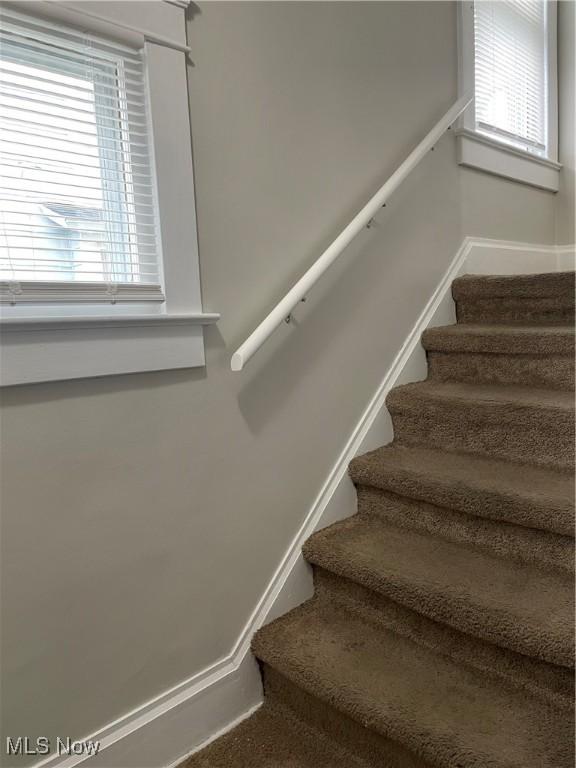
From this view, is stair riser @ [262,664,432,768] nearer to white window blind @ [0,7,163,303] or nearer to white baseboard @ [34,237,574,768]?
white baseboard @ [34,237,574,768]

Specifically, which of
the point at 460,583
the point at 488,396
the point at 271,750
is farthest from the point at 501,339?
the point at 271,750

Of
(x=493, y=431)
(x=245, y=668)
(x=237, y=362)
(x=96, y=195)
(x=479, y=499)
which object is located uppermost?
(x=96, y=195)

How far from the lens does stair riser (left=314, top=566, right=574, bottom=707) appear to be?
1.17 meters

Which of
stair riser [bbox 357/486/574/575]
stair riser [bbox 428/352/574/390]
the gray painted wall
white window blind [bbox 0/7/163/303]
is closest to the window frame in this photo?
white window blind [bbox 0/7/163/303]

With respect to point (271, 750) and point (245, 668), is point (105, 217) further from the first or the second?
point (271, 750)

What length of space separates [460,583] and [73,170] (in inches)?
53.7

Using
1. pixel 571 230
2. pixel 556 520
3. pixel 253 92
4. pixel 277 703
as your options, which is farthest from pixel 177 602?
pixel 571 230

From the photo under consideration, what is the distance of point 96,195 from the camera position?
1239mm

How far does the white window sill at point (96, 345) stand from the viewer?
3.49 ft

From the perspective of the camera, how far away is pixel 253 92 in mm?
1483

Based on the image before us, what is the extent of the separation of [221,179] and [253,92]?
0.29 m

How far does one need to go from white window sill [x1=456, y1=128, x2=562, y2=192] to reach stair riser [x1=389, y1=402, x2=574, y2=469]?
1.16 metres

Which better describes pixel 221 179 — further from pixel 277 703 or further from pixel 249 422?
pixel 277 703

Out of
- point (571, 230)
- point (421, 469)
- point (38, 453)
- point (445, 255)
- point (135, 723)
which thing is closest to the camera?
point (38, 453)
